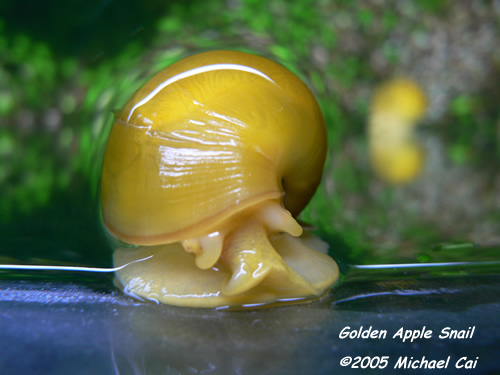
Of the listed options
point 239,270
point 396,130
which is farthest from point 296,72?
point 239,270

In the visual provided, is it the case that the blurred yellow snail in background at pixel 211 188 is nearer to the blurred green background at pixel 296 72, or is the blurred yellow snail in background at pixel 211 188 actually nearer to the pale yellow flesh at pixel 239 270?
the pale yellow flesh at pixel 239 270

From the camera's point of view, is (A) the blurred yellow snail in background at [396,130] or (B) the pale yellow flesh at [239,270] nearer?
(B) the pale yellow flesh at [239,270]

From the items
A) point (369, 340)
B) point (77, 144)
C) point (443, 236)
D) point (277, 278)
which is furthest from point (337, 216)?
point (77, 144)

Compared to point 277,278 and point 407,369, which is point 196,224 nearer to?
point 277,278

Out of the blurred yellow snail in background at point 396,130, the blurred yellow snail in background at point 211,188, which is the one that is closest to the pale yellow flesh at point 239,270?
the blurred yellow snail in background at point 211,188

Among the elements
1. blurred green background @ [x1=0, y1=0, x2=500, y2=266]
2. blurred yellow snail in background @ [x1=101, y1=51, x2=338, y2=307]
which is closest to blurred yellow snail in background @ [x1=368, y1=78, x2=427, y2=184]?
blurred green background @ [x1=0, y1=0, x2=500, y2=266]

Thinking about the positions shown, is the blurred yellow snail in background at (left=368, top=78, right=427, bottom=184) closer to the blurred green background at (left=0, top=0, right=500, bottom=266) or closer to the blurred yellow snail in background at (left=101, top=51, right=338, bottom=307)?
the blurred green background at (left=0, top=0, right=500, bottom=266)

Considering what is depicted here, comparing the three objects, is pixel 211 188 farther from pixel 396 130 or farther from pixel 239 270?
pixel 396 130
